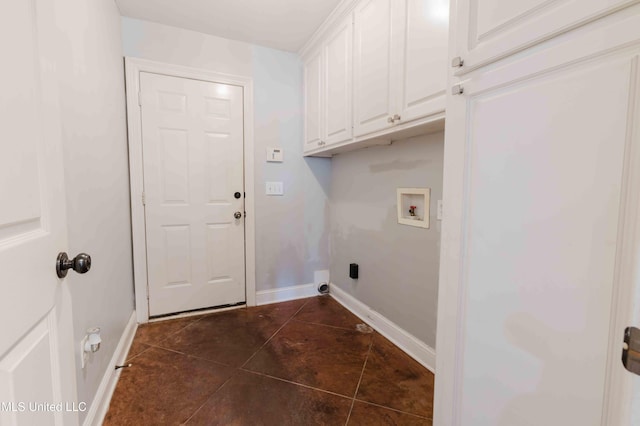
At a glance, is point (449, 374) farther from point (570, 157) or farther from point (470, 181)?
point (570, 157)

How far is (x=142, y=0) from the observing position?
2061 mm

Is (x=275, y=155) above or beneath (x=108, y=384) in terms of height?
above

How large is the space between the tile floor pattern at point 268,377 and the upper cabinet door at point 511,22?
1.60 metres

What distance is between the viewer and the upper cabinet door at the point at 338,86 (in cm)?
208

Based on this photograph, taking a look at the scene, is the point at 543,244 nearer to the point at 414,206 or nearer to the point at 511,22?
the point at 511,22

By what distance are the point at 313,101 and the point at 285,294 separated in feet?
6.26

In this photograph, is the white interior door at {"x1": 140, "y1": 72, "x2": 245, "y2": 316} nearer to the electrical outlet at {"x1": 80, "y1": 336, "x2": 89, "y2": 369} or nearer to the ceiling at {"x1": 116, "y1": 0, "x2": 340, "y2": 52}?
the ceiling at {"x1": 116, "y1": 0, "x2": 340, "y2": 52}

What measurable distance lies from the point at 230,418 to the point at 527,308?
1.43m

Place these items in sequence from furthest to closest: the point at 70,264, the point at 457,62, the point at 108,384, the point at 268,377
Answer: the point at 268,377 → the point at 108,384 → the point at 457,62 → the point at 70,264

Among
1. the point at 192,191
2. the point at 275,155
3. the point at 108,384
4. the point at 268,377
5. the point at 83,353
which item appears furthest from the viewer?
the point at 275,155

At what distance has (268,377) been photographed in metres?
1.74

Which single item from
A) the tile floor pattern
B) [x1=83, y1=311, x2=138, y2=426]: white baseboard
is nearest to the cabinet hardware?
the tile floor pattern

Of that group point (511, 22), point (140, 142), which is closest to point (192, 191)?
point (140, 142)

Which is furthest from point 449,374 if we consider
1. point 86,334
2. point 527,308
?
point 86,334
